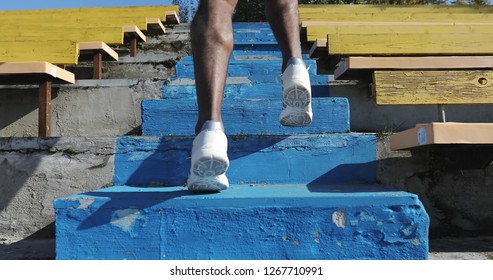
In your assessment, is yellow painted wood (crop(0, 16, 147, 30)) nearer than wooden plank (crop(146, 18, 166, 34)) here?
Yes

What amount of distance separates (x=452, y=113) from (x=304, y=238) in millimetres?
1376

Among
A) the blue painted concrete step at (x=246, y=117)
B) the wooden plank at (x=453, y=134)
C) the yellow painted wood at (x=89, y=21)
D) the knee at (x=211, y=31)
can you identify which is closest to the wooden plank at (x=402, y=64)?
the blue painted concrete step at (x=246, y=117)

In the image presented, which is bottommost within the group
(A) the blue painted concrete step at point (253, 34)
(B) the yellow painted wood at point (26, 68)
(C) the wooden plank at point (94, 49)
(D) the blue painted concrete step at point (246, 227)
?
(D) the blue painted concrete step at point (246, 227)

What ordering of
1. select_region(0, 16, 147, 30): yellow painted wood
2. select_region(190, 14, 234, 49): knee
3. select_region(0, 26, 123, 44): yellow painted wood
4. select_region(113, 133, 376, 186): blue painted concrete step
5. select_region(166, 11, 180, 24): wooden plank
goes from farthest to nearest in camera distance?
1. select_region(166, 11, 180, 24): wooden plank
2. select_region(0, 16, 147, 30): yellow painted wood
3. select_region(0, 26, 123, 44): yellow painted wood
4. select_region(113, 133, 376, 186): blue painted concrete step
5. select_region(190, 14, 234, 49): knee

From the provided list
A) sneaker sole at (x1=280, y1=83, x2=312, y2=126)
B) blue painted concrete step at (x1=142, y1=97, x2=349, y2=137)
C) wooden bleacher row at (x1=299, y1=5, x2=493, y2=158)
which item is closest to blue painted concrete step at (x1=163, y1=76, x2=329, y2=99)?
wooden bleacher row at (x1=299, y1=5, x2=493, y2=158)

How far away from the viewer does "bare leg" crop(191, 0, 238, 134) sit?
4.17ft

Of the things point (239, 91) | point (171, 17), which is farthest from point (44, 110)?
point (171, 17)

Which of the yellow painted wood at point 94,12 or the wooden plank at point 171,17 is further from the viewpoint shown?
the wooden plank at point 171,17

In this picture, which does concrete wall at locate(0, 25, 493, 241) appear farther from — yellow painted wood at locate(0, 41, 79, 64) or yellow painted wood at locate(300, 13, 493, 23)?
yellow painted wood at locate(300, 13, 493, 23)

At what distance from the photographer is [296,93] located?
53.1 inches

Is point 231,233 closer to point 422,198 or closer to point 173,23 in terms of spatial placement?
point 422,198

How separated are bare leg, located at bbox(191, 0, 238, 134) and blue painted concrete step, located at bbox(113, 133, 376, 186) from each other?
41 cm

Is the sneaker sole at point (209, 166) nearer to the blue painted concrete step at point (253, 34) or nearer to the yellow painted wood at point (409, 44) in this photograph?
the yellow painted wood at point (409, 44)

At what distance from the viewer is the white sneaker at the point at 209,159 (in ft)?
3.85
